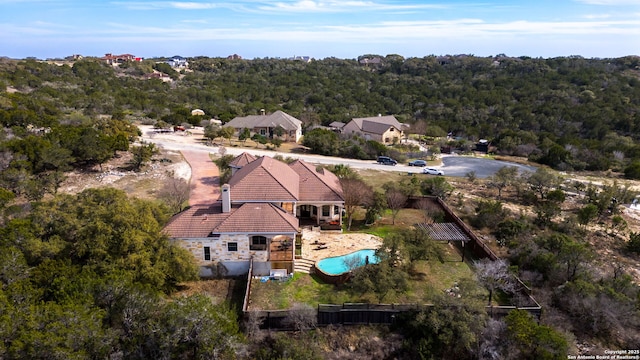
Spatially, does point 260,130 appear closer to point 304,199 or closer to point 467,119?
point 304,199

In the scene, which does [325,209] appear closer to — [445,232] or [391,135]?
[445,232]

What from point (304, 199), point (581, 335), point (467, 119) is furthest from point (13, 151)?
point (467, 119)

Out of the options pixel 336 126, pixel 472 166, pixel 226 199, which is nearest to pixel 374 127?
pixel 336 126

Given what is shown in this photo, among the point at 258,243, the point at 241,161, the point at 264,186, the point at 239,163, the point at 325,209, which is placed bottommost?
the point at 325,209

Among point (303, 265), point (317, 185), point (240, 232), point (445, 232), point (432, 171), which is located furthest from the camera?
point (432, 171)

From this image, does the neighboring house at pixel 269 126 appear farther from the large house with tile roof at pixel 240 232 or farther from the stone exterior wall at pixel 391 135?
the large house with tile roof at pixel 240 232
